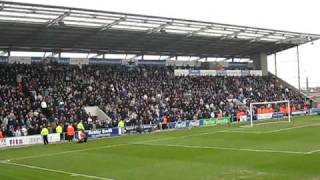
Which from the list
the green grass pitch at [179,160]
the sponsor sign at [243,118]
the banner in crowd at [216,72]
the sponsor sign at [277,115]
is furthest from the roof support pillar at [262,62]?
the green grass pitch at [179,160]

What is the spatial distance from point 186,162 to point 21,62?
3012 centimetres

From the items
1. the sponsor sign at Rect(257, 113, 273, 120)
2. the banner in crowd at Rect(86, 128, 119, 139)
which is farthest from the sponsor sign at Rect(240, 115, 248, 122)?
the banner in crowd at Rect(86, 128, 119, 139)

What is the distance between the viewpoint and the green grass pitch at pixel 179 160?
18.4 metres

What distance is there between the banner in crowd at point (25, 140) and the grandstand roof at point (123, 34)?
29.6 feet

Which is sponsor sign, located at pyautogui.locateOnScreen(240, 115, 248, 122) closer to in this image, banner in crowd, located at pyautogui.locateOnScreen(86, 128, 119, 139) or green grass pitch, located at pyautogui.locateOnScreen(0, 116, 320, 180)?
banner in crowd, located at pyautogui.locateOnScreen(86, 128, 119, 139)

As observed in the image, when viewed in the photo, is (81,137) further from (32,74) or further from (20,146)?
(32,74)

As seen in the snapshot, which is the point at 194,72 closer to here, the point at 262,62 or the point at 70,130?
the point at 262,62

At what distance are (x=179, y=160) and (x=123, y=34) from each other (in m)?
27.3

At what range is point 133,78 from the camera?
54094mm

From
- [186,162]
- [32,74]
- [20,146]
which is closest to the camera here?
[186,162]

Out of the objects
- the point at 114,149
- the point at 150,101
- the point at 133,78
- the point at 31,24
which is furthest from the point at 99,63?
the point at 114,149

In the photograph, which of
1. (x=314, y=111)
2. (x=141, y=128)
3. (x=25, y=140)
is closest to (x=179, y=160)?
(x=25, y=140)

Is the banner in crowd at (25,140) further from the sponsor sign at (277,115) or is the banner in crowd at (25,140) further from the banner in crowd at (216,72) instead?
the sponsor sign at (277,115)

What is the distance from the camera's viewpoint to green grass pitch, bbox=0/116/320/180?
723 inches
